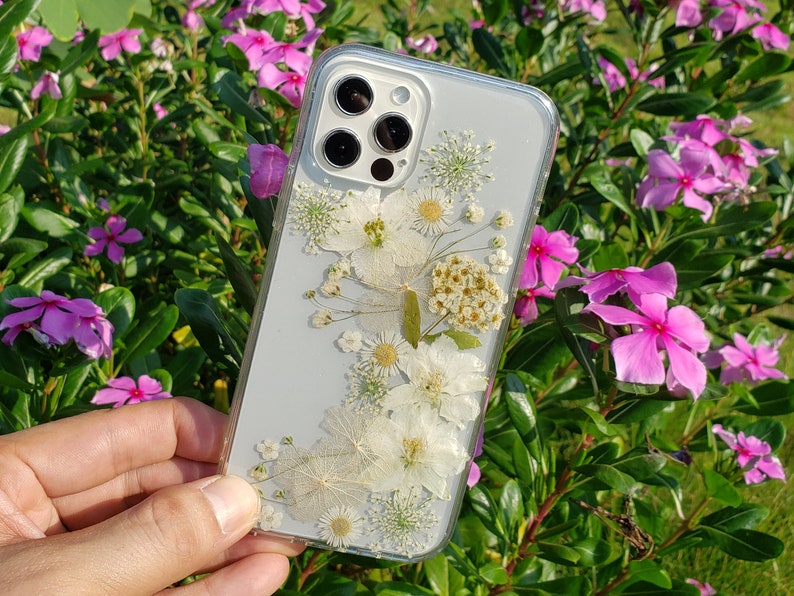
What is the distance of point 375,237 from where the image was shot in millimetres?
1053

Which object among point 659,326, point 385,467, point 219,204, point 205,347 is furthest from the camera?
point 219,204

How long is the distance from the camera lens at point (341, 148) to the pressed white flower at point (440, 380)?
29cm

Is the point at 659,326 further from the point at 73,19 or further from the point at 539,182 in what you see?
the point at 73,19

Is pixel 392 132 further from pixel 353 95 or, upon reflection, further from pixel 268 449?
pixel 268 449

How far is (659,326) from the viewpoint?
3.36ft

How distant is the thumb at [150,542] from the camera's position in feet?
2.81

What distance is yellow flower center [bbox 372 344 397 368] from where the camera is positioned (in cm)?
109

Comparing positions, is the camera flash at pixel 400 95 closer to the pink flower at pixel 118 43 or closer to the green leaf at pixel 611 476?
the green leaf at pixel 611 476

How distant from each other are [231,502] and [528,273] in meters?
0.57

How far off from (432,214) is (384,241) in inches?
3.1

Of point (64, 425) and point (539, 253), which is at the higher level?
point (539, 253)

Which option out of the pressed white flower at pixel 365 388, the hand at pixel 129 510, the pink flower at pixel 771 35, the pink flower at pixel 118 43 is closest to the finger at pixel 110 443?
the hand at pixel 129 510

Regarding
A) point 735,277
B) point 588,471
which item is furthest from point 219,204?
point 735,277

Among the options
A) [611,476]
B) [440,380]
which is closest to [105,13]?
[440,380]
